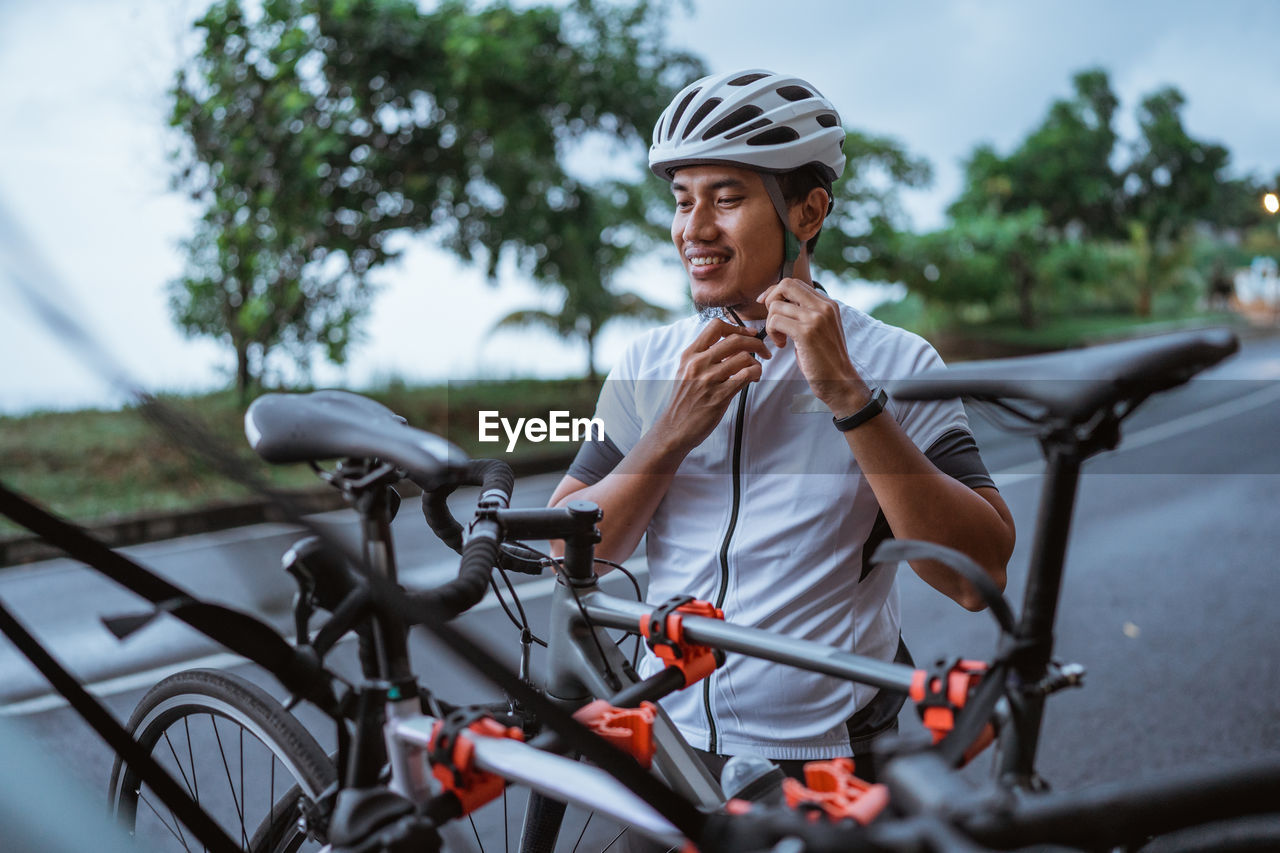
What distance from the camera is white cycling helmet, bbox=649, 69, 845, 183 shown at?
171cm

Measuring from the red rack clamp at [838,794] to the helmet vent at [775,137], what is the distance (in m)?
1.07

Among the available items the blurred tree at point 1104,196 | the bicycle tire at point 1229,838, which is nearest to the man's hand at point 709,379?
the bicycle tire at point 1229,838

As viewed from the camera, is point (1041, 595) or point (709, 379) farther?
point (709, 379)

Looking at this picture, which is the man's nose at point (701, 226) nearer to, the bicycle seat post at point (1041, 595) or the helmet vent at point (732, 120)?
the helmet vent at point (732, 120)

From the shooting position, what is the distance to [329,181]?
10.9m

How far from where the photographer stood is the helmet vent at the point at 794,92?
5.98 feet

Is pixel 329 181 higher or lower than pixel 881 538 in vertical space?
higher

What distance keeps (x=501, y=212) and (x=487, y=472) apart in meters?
11.5

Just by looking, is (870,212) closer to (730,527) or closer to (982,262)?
(982,262)

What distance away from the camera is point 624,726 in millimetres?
1275

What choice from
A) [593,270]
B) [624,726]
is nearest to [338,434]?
[624,726]

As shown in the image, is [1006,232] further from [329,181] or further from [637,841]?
[637,841]

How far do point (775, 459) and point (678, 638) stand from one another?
407 millimetres

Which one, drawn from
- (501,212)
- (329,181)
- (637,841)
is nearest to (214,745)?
(637,841)
